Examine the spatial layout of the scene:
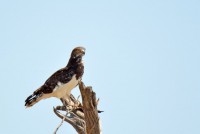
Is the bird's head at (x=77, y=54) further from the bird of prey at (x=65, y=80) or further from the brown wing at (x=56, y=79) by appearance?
the brown wing at (x=56, y=79)

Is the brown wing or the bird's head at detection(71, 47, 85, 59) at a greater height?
the bird's head at detection(71, 47, 85, 59)

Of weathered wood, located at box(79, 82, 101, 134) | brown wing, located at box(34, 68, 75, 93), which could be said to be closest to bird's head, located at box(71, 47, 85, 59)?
brown wing, located at box(34, 68, 75, 93)

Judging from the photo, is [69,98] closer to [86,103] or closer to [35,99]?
[35,99]

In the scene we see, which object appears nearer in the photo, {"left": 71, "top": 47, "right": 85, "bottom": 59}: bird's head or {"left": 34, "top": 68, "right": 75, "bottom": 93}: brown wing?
{"left": 34, "top": 68, "right": 75, "bottom": 93}: brown wing

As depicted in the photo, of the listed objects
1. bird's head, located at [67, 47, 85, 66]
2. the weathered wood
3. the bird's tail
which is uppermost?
bird's head, located at [67, 47, 85, 66]

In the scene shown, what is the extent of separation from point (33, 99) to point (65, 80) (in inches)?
30.8

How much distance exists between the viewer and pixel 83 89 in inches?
294

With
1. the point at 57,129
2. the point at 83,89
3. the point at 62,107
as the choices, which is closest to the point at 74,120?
the point at 62,107

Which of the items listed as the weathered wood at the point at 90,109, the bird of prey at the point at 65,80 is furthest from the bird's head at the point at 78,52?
the weathered wood at the point at 90,109

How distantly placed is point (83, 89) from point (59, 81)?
2899 mm

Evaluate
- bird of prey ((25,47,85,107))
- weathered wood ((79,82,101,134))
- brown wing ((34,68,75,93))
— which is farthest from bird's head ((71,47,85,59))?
weathered wood ((79,82,101,134))

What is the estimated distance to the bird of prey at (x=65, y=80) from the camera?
1020 centimetres

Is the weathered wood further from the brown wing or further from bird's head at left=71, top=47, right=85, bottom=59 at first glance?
bird's head at left=71, top=47, right=85, bottom=59

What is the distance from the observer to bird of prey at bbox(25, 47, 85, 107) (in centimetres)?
1020
